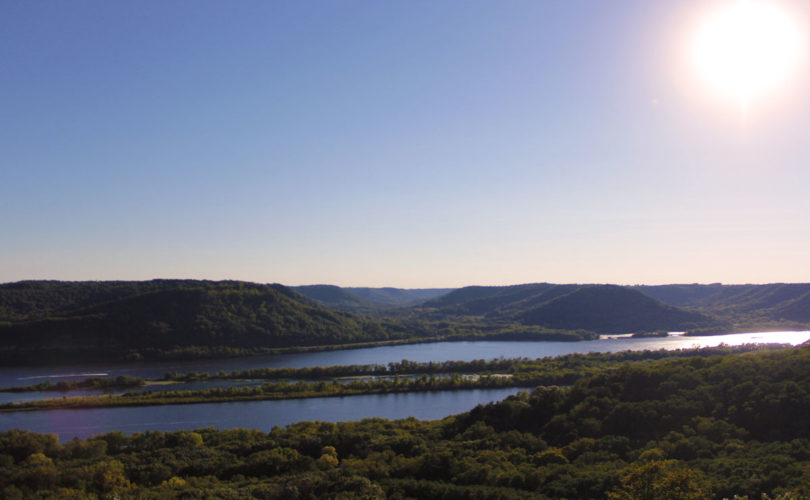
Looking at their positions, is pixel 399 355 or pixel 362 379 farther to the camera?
pixel 399 355

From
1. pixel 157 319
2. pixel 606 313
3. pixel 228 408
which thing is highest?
pixel 157 319

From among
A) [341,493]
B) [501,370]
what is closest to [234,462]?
[341,493]

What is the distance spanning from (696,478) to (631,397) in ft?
49.6

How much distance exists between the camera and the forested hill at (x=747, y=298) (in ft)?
432

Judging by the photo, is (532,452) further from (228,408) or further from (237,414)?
(228,408)

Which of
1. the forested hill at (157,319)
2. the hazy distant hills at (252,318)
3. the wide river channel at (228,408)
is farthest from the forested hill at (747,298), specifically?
the forested hill at (157,319)

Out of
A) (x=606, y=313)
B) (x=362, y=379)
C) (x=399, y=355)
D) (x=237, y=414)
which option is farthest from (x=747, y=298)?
(x=237, y=414)

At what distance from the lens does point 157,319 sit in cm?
9288

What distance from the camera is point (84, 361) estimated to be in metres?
83.4

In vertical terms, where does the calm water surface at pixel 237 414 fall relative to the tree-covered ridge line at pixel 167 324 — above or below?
below

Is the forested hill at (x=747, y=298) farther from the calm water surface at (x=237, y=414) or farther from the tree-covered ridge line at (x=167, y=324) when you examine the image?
the calm water surface at (x=237, y=414)

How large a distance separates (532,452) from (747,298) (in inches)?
6452

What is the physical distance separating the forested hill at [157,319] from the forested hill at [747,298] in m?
94.0

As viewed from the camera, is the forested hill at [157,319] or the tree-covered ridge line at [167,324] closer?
the tree-covered ridge line at [167,324]
